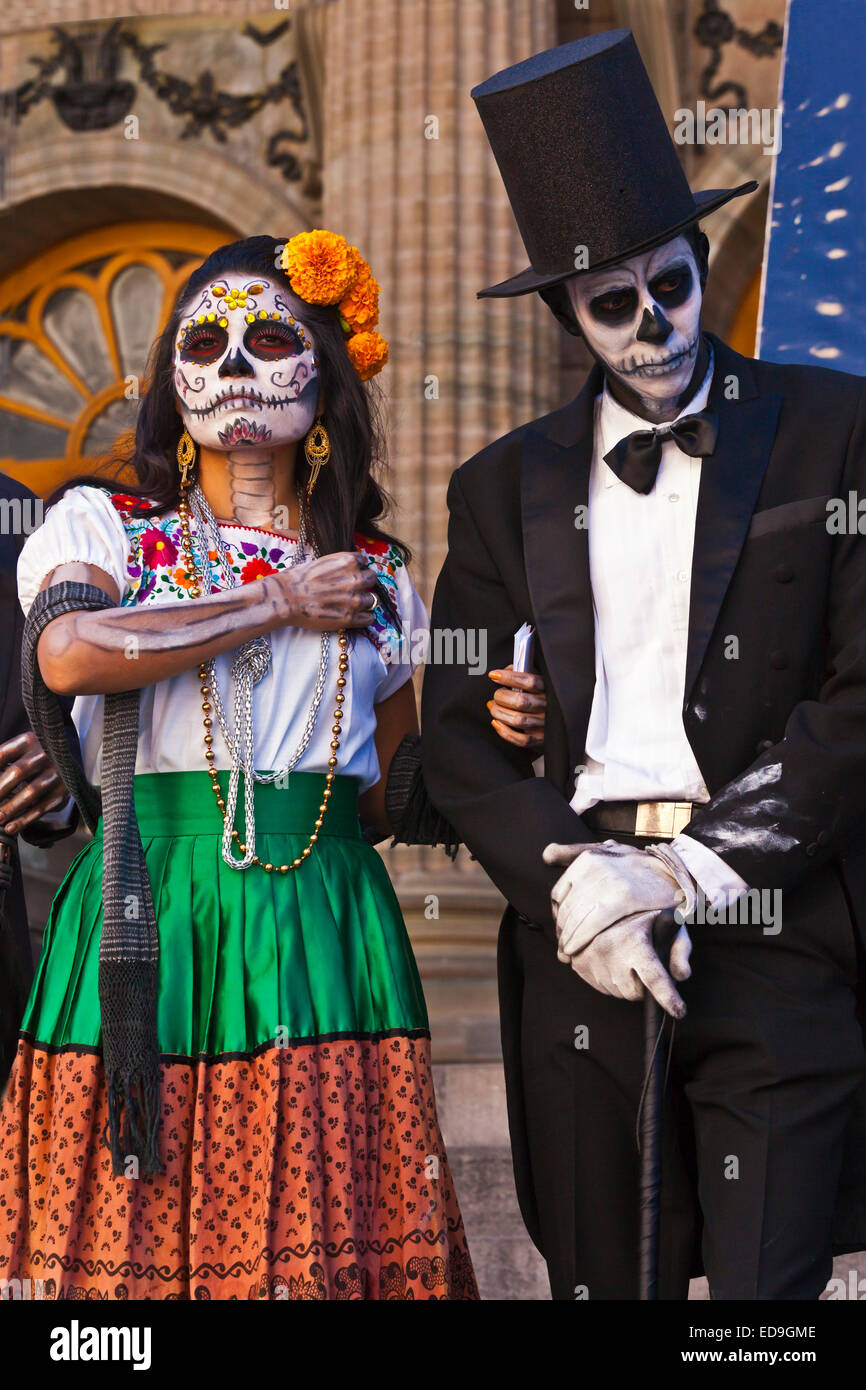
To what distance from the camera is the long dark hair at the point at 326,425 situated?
3.25 m

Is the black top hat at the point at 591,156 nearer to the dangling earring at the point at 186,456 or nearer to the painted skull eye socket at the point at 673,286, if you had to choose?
the painted skull eye socket at the point at 673,286

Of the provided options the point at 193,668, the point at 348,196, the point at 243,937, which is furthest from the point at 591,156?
the point at 348,196

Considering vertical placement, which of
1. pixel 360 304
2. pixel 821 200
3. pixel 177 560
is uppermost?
pixel 821 200

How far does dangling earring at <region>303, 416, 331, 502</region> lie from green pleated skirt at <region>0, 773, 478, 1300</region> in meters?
0.55

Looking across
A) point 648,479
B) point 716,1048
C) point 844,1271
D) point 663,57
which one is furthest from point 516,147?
point 663,57

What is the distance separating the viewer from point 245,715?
3053mm

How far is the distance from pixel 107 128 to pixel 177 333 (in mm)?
4724

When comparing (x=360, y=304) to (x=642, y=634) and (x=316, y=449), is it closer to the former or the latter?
(x=316, y=449)

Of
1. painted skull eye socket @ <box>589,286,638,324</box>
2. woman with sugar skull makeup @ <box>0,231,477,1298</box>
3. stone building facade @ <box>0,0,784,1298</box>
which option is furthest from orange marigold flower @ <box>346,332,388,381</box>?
stone building facade @ <box>0,0,784,1298</box>

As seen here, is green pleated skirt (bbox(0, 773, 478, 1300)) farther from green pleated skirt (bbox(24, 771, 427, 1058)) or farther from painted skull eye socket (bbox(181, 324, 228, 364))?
painted skull eye socket (bbox(181, 324, 228, 364))

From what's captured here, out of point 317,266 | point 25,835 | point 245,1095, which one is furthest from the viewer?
point 25,835

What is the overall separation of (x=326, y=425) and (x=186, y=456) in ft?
0.82

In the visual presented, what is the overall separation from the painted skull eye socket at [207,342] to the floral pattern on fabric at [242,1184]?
44.4 inches
